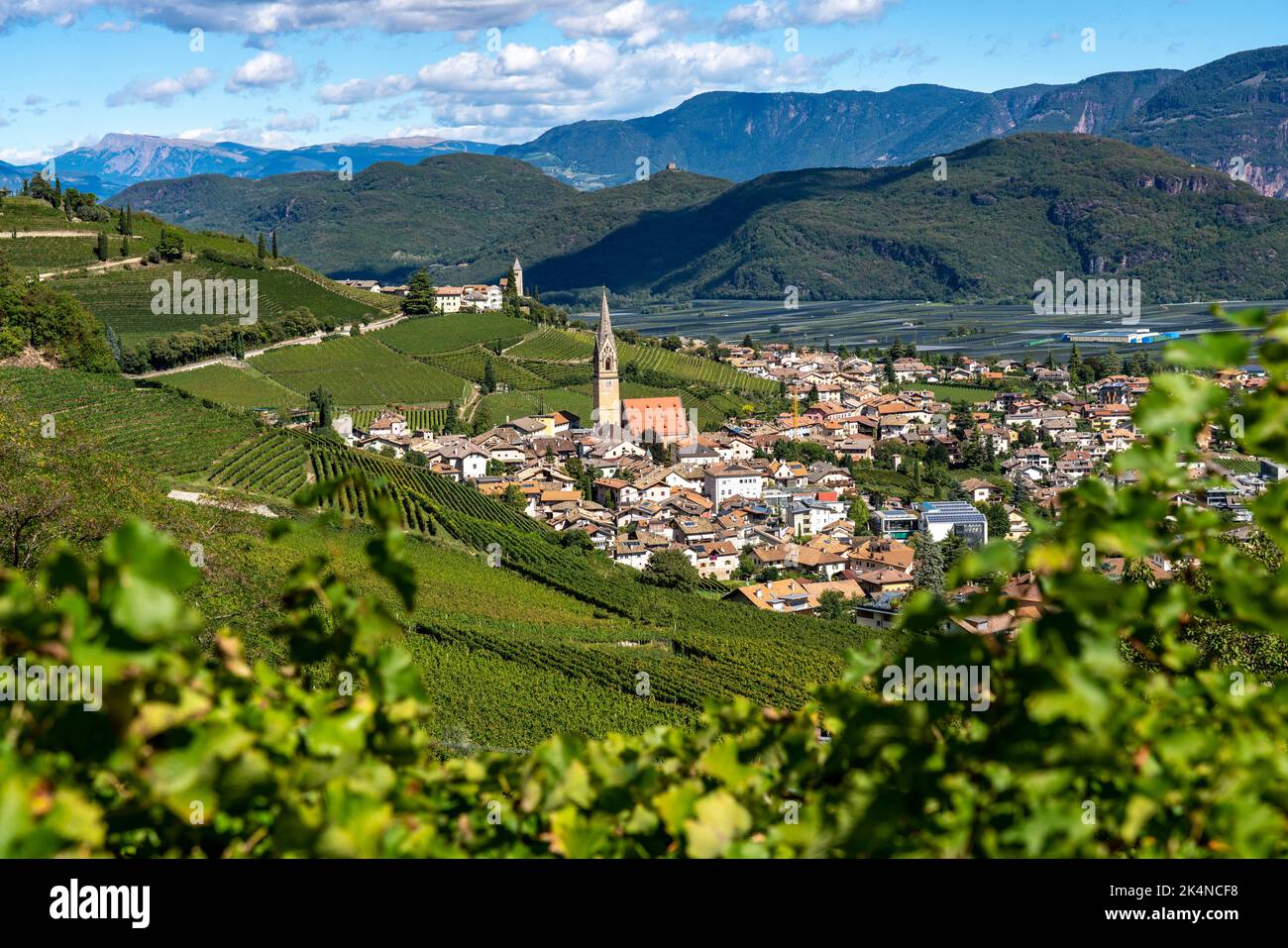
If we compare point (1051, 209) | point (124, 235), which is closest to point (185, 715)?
point (124, 235)

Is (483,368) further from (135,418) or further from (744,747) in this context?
(744,747)
